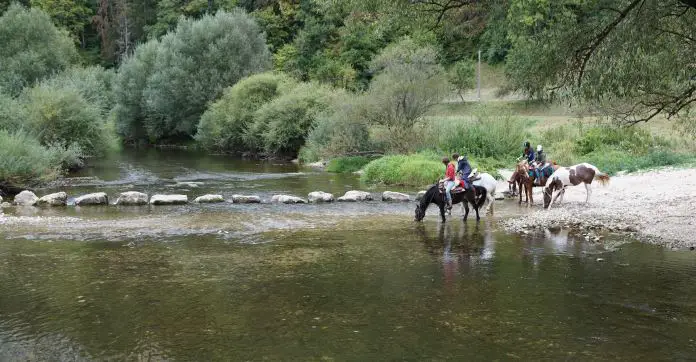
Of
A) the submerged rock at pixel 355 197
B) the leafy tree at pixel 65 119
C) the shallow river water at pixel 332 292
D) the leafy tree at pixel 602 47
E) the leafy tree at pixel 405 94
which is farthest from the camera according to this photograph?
the leafy tree at pixel 65 119

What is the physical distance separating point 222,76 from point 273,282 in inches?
2012

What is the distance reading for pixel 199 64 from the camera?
200 feet

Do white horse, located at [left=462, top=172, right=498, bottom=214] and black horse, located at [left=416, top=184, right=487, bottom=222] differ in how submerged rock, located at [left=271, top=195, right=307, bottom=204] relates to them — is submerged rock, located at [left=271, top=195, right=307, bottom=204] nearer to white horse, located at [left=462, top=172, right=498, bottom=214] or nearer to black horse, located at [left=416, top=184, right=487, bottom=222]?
black horse, located at [left=416, top=184, right=487, bottom=222]

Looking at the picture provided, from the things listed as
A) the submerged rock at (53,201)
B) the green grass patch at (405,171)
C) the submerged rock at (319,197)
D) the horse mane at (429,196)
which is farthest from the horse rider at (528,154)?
the submerged rock at (53,201)

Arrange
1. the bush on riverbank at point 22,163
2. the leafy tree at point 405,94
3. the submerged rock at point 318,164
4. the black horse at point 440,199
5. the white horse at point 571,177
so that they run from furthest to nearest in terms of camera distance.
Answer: the submerged rock at point 318,164 < the leafy tree at point 405,94 < the bush on riverbank at point 22,163 < the white horse at point 571,177 < the black horse at point 440,199

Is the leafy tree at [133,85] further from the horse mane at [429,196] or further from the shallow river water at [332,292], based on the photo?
the horse mane at [429,196]

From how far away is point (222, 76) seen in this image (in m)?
59.8

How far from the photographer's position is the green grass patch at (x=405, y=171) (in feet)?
94.9

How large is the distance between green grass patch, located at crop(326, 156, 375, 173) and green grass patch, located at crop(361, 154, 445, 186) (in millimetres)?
4838

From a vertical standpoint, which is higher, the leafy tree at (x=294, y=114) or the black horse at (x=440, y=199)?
the leafy tree at (x=294, y=114)

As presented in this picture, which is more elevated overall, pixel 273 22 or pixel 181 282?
pixel 273 22

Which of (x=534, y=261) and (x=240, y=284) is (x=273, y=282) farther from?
(x=534, y=261)

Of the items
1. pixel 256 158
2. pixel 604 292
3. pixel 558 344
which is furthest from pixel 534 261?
pixel 256 158

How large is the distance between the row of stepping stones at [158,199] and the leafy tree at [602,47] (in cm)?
1062
